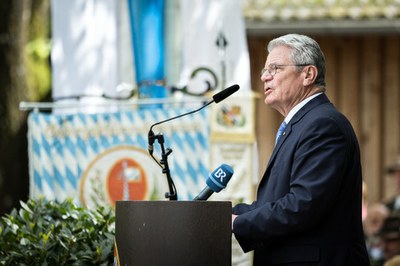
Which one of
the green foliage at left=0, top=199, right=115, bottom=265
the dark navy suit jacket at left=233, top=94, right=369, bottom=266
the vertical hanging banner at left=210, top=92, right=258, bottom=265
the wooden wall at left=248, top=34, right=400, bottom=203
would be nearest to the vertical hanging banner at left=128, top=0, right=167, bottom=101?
the vertical hanging banner at left=210, top=92, right=258, bottom=265

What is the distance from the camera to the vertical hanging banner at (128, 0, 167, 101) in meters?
9.95

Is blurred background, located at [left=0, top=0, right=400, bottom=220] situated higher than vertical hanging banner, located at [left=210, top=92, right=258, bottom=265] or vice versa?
blurred background, located at [left=0, top=0, right=400, bottom=220]

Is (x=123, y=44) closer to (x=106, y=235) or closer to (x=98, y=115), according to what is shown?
(x=98, y=115)

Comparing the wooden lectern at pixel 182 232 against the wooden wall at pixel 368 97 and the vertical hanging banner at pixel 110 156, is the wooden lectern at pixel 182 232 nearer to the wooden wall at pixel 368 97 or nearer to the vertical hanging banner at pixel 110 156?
the vertical hanging banner at pixel 110 156

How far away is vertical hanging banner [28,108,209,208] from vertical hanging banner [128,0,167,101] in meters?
0.58

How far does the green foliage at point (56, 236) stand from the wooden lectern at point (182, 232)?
1.00 metres

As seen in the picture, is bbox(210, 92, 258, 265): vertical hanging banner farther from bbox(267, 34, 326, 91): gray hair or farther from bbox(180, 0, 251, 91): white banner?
bbox(267, 34, 326, 91): gray hair

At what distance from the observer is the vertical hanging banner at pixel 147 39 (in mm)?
9945

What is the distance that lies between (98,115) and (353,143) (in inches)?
170

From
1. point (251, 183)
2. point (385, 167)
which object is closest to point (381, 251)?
point (385, 167)

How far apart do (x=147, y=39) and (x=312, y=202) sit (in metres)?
4.87

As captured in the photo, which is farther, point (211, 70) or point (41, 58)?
point (41, 58)

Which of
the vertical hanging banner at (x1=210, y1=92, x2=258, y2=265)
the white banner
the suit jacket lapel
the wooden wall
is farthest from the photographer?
the wooden wall

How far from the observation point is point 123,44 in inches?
408
